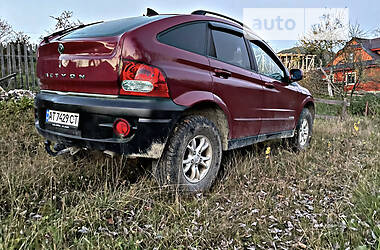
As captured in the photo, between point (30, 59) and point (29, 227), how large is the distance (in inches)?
318

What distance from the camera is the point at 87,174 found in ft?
8.90

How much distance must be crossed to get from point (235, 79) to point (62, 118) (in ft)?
5.61

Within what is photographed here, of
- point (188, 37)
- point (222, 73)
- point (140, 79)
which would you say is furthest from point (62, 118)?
point (222, 73)

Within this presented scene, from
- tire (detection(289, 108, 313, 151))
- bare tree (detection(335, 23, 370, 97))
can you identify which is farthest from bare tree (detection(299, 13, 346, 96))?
tire (detection(289, 108, 313, 151))

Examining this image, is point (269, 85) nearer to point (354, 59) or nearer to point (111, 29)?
point (111, 29)

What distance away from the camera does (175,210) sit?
2.17m

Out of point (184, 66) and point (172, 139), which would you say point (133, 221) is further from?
point (184, 66)

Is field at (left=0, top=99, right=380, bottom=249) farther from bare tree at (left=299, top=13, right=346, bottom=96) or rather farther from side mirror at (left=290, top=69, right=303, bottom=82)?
bare tree at (left=299, top=13, right=346, bottom=96)

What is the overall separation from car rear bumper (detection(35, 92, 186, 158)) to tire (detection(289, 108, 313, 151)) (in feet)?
9.71

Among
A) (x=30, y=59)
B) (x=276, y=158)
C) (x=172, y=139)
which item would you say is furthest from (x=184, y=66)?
(x=30, y=59)

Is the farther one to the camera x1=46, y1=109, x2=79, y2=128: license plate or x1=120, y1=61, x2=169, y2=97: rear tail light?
x1=46, y1=109, x2=79, y2=128: license plate

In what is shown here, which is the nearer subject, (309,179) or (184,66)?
(184,66)

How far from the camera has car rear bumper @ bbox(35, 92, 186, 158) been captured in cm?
211

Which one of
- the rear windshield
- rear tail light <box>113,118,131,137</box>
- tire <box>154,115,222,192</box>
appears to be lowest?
tire <box>154,115,222,192</box>
